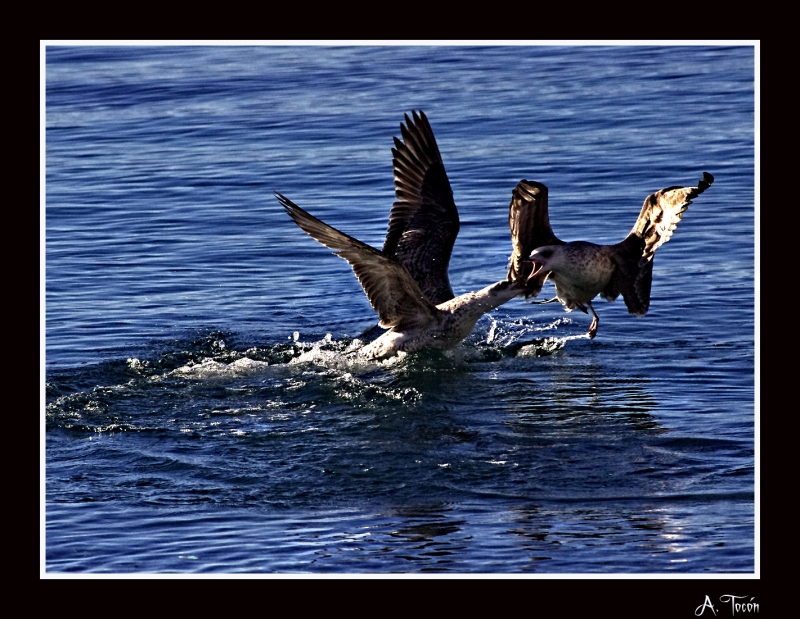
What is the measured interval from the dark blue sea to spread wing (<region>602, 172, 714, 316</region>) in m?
0.78

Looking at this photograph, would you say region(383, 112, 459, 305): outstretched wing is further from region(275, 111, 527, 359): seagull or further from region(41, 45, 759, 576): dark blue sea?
region(41, 45, 759, 576): dark blue sea

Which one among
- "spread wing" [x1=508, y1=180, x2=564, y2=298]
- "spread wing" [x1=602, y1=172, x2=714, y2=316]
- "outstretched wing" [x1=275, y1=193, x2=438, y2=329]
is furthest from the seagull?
"spread wing" [x1=602, y1=172, x2=714, y2=316]

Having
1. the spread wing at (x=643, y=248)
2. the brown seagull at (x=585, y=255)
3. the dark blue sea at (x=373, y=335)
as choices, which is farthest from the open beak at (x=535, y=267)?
the dark blue sea at (x=373, y=335)

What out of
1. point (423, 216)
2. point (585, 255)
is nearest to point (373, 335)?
point (423, 216)

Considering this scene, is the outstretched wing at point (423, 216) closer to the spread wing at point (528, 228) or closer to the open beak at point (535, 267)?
the spread wing at point (528, 228)

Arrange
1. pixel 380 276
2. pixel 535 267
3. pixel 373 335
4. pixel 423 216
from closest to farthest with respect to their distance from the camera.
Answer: pixel 535 267 < pixel 380 276 < pixel 373 335 < pixel 423 216

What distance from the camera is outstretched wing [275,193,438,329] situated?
32.4 ft

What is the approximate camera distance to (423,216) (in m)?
12.3

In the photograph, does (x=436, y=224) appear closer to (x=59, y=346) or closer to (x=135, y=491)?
(x=59, y=346)

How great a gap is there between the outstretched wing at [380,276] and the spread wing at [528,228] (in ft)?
2.87

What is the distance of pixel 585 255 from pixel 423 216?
2.41 m

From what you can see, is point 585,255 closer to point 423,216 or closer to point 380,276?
point 380,276

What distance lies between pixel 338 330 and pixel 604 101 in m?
9.04

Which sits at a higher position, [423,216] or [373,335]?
[423,216]
